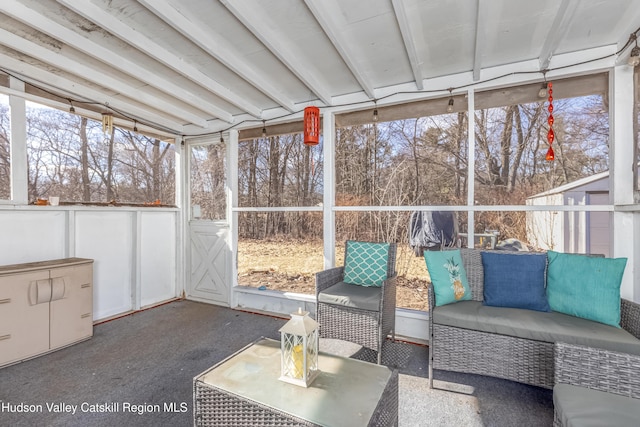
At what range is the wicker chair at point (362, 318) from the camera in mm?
2502

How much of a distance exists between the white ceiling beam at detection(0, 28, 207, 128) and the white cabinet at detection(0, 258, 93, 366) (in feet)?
5.87

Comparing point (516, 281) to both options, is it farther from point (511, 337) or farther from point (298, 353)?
point (298, 353)

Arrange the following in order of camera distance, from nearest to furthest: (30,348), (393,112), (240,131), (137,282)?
(30,348), (393,112), (137,282), (240,131)

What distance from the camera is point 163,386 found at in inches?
87.3

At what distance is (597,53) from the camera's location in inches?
95.7

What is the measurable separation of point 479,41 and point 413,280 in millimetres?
2375

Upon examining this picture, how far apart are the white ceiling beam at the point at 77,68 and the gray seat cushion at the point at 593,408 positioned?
3980mm

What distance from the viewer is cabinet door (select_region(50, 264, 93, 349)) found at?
279 centimetres

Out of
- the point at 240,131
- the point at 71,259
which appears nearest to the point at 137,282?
Result: the point at 71,259

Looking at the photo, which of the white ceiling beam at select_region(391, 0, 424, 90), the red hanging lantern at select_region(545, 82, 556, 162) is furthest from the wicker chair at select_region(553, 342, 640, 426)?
the white ceiling beam at select_region(391, 0, 424, 90)

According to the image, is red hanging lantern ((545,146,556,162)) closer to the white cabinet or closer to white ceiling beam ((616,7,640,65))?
white ceiling beam ((616,7,640,65))

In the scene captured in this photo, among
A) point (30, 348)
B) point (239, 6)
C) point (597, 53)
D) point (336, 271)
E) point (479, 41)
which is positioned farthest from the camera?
point (336, 271)

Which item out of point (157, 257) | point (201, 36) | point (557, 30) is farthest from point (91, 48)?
point (557, 30)

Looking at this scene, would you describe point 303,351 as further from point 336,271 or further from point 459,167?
point 459,167
